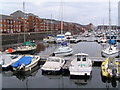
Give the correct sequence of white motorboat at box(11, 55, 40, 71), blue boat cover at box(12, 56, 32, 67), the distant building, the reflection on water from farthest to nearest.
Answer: the distant building → blue boat cover at box(12, 56, 32, 67) → white motorboat at box(11, 55, 40, 71) → the reflection on water

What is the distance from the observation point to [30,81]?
15.5m

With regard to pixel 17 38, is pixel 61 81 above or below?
below

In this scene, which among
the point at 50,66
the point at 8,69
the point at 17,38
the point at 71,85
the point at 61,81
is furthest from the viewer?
the point at 17,38

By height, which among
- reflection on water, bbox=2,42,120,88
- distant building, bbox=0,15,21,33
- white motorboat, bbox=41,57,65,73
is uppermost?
distant building, bbox=0,15,21,33

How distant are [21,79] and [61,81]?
151 inches

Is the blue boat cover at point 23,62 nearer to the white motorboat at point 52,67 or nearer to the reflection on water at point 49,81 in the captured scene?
the reflection on water at point 49,81

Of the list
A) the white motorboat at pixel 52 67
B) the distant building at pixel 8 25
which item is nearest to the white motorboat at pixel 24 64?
Result: the white motorboat at pixel 52 67

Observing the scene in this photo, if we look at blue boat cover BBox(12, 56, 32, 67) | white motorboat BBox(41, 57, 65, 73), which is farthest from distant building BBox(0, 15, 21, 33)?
white motorboat BBox(41, 57, 65, 73)

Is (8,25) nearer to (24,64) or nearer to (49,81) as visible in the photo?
(24,64)

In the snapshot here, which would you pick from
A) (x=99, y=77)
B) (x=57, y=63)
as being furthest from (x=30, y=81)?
(x=99, y=77)

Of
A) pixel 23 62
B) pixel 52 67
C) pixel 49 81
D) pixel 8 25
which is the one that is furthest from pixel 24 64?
pixel 8 25

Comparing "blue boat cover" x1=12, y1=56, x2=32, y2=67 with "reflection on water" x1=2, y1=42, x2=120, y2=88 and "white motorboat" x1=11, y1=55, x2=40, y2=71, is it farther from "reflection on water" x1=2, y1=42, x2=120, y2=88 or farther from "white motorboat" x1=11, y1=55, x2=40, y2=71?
"reflection on water" x1=2, y1=42, x2=120, y2=88

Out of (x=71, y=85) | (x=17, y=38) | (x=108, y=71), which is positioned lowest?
(x=71, y=85)

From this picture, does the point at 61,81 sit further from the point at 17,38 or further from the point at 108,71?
the point at 17,38
